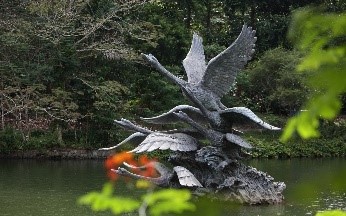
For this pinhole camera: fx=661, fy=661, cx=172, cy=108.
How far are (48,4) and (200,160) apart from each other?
813cm

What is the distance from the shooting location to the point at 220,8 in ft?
86.7

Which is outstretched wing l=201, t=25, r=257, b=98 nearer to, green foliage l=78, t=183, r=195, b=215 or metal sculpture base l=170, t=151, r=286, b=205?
metal sculpture base l=170, t=151, r=286, b=205

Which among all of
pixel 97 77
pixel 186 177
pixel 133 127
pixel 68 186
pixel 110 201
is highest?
pixel 97 77

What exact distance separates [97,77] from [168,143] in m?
9.16

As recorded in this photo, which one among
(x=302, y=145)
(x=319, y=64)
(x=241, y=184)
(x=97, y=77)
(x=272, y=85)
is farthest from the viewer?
(x=272, y=85)

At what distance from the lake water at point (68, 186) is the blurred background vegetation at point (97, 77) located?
3.41 ft

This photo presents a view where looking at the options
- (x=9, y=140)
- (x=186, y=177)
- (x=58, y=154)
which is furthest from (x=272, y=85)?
(x=186, y=177)

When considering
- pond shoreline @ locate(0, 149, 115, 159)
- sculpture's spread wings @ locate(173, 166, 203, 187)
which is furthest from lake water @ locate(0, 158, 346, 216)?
pond shoreline @ locate(0, 149, 115, 159)

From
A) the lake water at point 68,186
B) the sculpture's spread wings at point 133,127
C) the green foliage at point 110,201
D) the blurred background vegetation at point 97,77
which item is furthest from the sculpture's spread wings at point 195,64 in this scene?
the green foliage at point 110,201

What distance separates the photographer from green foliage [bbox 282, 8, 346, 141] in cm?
112

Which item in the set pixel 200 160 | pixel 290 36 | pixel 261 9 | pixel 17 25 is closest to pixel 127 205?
pixel 290 36

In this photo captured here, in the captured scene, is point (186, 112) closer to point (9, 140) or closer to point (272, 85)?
point (9, 140)

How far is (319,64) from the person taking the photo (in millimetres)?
1124

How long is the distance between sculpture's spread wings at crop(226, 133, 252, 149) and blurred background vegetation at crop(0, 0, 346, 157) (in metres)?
5.85
